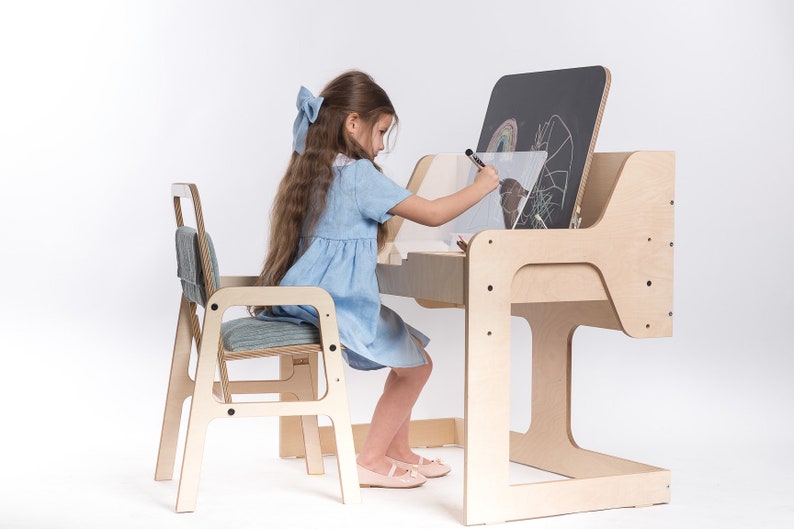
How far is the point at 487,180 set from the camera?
266cm

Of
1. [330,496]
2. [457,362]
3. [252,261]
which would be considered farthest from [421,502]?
[252,261]

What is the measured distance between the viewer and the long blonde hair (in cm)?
271

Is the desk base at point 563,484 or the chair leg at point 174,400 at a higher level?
the chair leg at point 174,400

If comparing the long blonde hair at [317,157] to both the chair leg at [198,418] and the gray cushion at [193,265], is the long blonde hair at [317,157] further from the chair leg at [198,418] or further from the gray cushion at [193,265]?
the chair leg at [198,418]

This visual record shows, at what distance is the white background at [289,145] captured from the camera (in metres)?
3.89

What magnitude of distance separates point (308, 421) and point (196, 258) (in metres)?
0.57

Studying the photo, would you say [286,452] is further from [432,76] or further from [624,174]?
[432,76]

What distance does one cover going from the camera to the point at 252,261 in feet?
13.0

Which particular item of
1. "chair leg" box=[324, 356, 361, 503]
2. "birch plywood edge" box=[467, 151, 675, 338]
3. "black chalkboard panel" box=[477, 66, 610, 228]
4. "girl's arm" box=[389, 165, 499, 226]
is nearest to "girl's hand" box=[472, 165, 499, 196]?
"girl's arm" box=[389, 165, 499, 226]

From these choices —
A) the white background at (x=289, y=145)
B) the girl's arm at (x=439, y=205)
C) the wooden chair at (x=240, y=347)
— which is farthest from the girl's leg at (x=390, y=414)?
the white background at (x=289, y=145)

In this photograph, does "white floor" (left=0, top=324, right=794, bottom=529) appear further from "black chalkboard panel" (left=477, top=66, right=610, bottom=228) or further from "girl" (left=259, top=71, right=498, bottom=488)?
"black chalkboard panel" (left=477, top=66, right=610, bottom=228)

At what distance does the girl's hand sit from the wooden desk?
0.18 meters

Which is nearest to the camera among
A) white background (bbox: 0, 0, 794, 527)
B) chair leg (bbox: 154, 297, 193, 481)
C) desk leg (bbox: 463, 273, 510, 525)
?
desk leg (bbox: 463, 273, 510, 525)

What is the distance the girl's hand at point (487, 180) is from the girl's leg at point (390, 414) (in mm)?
425
